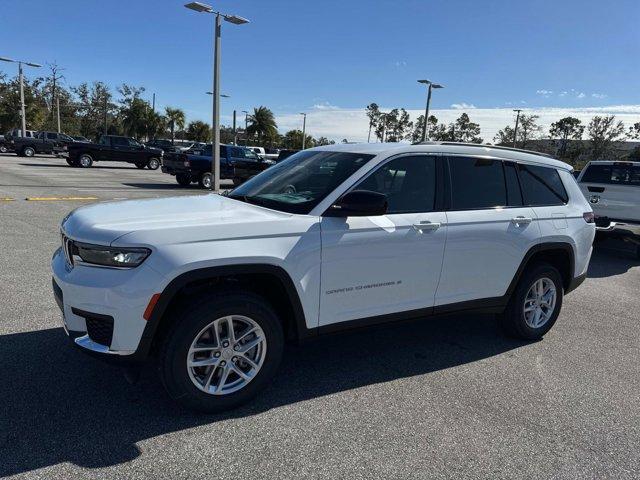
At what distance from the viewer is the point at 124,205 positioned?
366 cm

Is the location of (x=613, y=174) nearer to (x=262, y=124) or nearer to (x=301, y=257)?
(x=301, y=257)

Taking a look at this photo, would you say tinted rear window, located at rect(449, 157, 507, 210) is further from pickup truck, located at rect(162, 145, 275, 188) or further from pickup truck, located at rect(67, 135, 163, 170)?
pickup truck, located at rect(67, 135, 163, 170)

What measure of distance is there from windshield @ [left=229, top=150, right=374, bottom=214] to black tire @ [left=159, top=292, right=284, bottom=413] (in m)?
0.77

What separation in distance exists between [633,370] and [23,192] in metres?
14.7

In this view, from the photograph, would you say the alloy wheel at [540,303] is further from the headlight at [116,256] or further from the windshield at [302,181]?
the headlight at [116,256]

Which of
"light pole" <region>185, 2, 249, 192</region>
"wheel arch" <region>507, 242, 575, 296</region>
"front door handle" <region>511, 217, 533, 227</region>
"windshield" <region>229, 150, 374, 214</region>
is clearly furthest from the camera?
"light pole" <region>185, 2, 249, 192</region>

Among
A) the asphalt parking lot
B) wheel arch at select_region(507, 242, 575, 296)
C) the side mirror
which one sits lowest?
the asphalt parking lot

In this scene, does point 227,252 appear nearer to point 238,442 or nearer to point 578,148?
point 238,442

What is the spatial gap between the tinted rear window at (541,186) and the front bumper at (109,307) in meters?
3.49

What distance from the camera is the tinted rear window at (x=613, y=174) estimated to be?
9625mm

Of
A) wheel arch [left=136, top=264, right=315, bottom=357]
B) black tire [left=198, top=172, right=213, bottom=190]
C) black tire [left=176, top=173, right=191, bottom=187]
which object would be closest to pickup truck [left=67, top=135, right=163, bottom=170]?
black tire [left=176, top=173, right=191, bottom=187]

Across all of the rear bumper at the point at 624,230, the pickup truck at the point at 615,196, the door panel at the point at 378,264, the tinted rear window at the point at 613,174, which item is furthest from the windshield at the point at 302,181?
the tinted rear window at the point at 613,174

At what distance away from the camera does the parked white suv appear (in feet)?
9.34

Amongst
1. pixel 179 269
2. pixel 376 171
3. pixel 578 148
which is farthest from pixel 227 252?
pixel 578 148
